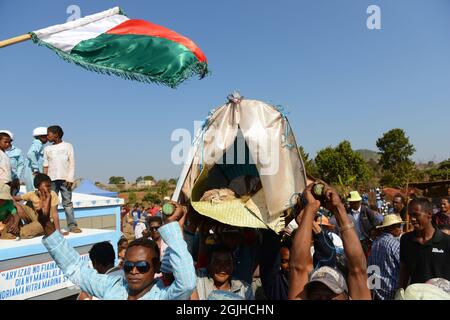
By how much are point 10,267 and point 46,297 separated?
0.68m

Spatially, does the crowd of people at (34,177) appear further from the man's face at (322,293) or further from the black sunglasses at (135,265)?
the man's face at (322,293)

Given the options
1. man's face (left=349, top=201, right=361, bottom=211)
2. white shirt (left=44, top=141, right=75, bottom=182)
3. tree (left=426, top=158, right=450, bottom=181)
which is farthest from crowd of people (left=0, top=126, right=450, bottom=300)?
tree (left=426, top=158, right=450, bottom=181)

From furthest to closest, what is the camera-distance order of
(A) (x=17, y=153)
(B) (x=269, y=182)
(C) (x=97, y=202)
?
(C) (x=97, y=202) < (A) (x=17, y=153) < (B) (x=269, y=182)

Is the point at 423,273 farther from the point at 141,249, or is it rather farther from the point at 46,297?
the point at 46,297

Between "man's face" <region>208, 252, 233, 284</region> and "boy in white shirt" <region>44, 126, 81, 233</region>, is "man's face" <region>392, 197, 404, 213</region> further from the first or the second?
"boy in white shirt" <region>44, 126, 81, 233</region>

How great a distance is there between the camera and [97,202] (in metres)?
6.49

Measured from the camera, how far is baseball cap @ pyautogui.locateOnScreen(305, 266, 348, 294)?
1842mm

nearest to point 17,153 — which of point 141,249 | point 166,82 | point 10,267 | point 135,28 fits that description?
point 10,267

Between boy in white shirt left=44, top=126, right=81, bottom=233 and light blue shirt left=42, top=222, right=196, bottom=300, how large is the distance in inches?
133

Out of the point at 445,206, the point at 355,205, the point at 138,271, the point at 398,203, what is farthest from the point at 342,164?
the point at 138,271

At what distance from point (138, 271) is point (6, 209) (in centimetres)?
339

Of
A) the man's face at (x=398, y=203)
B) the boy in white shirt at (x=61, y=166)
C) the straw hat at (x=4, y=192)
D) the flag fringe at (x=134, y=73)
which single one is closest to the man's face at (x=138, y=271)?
the flag fringe at (x=134, y=73)

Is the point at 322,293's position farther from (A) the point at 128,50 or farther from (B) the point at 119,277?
(A) the point at 128,50

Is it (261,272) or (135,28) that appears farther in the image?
(135,28)
